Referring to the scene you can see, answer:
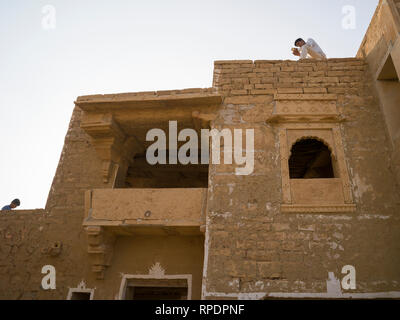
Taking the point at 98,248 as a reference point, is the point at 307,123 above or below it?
above

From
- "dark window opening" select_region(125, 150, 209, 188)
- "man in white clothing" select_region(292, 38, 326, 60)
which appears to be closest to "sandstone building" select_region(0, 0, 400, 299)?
"man in white clothing" select_region(292, 38, 326, 60)

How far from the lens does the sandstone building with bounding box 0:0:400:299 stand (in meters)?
4.26

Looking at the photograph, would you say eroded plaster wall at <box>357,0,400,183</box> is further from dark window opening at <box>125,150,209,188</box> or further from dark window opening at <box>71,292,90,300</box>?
dark window opening at <box>71,292,90,300</box>

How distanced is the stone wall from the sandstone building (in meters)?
0.01

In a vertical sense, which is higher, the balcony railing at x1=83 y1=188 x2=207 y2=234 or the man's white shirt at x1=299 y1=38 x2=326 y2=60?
the man's white shirt at x1=299 y1=38 x2=326 y2=60

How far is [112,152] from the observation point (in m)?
6.04

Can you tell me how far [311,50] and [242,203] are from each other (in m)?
3.66

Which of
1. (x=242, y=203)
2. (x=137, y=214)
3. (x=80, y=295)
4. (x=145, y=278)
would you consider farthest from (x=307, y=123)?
(x=80, y=295)

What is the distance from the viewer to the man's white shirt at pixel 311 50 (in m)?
6.30

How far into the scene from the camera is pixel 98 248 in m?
5.23

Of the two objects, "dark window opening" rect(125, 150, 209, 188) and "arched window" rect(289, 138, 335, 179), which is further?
"dark window opening" rect(125, 150, 209, 188)

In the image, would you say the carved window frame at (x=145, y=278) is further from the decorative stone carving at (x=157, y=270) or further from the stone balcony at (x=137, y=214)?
the stone balcony at (x=137, y=214)

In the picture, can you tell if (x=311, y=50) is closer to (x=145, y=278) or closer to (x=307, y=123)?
(x=307, y=123)
